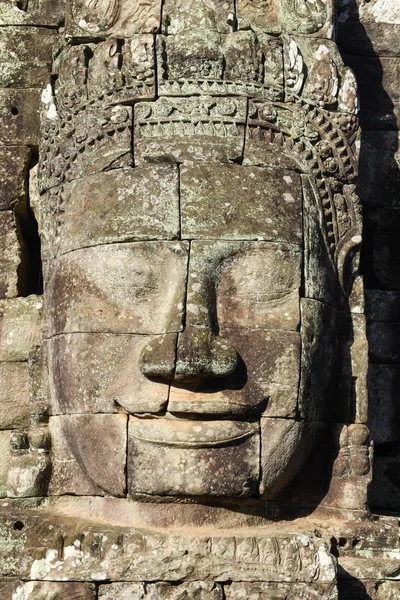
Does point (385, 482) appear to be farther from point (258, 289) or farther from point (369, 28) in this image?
point (369, 28)

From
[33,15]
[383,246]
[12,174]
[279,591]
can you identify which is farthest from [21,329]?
[383,246]

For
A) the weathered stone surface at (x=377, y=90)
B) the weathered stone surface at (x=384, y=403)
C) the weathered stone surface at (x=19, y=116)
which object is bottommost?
the weathered stone surface at (x=384, y=403)

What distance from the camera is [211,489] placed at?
7.20 m

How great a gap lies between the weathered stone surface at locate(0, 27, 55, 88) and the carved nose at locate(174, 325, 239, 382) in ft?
8.86

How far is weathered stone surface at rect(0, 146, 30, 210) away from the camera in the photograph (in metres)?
8.62

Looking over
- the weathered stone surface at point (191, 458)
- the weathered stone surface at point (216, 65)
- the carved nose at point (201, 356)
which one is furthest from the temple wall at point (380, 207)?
the carved nose at point (201, 356)

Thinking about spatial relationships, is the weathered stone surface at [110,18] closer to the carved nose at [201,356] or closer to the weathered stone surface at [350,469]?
the carved nose at [201,356]

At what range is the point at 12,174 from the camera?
8.67 meters

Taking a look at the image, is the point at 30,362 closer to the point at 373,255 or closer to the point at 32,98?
the point at 32,98

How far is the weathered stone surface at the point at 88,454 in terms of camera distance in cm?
737

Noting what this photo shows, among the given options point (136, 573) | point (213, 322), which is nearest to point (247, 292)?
point (213, 322)

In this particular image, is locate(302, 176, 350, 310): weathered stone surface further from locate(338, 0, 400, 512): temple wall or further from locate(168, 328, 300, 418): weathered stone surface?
locate(338, 0, 400, 512): temple wall

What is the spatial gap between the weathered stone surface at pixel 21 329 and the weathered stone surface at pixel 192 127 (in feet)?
4.53

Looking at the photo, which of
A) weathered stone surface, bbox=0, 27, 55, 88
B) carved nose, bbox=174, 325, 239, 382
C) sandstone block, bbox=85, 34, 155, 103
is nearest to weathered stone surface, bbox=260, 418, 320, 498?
carved nose, bbox=174, 325, 239, 382
